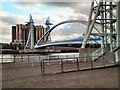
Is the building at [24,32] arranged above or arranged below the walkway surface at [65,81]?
above

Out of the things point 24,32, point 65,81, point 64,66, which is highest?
point 24,32

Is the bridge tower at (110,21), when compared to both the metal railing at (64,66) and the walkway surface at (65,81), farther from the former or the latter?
the walkway surface at (65,81)

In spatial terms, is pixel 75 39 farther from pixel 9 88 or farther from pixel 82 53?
pixel 9 88

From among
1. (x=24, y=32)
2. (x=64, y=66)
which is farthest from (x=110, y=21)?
(x=24, y=32)

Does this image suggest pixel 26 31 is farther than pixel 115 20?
Yes

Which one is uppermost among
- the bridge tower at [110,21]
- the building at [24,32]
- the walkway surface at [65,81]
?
Answer: the building at [24,32]

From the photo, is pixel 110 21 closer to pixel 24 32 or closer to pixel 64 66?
pixel 64 66

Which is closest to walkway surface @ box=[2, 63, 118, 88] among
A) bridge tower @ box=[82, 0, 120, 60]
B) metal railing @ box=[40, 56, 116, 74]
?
metal railing @ box=[40, 56, 116, 74]

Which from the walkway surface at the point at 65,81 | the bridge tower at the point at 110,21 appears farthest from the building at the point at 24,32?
the walkway surface at the point at 65,81

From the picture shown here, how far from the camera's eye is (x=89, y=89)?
17.5ft

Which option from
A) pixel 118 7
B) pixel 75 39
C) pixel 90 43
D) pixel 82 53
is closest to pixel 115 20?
pixel 118 7

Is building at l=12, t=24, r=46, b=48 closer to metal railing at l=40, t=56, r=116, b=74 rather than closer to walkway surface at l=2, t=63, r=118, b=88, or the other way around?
metal railing at l=40, t=56, r=116, b=74

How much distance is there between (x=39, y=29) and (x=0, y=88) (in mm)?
139335

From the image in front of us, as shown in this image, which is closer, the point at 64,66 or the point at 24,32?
the point at 64,66
